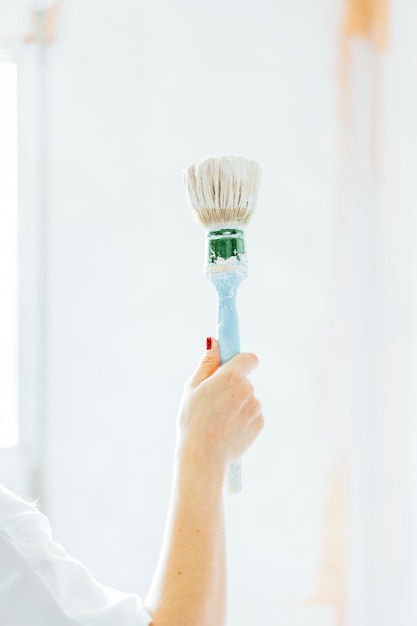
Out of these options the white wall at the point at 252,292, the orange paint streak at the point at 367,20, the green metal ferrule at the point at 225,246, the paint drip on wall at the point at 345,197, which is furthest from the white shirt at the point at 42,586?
the orange paint streak at the point at 367,20

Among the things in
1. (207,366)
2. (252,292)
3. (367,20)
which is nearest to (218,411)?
(207,366)

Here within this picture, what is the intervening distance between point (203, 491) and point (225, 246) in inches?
10.1

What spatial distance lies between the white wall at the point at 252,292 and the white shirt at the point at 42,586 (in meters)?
0.79

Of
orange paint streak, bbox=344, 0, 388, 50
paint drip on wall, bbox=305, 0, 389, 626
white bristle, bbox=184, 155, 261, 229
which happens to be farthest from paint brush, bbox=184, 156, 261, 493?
orange paint streak, bbox=344, 0, 388, 50

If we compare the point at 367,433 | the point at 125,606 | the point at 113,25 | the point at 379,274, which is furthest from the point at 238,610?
the point at 113,25

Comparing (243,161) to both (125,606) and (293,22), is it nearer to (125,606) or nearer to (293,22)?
(125,606)

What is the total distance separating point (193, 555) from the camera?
0.68 m

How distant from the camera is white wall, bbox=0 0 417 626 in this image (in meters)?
1.42

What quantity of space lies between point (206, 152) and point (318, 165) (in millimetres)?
246

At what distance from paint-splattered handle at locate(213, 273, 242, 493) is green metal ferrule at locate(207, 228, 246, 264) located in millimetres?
21

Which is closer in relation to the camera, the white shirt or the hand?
the white shirt

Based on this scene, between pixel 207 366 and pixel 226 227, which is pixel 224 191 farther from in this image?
pixel 207 366

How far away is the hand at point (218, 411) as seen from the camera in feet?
2.42

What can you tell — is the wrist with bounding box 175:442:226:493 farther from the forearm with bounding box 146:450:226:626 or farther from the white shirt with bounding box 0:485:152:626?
the white shirt with bounding box 0:485:152:626
